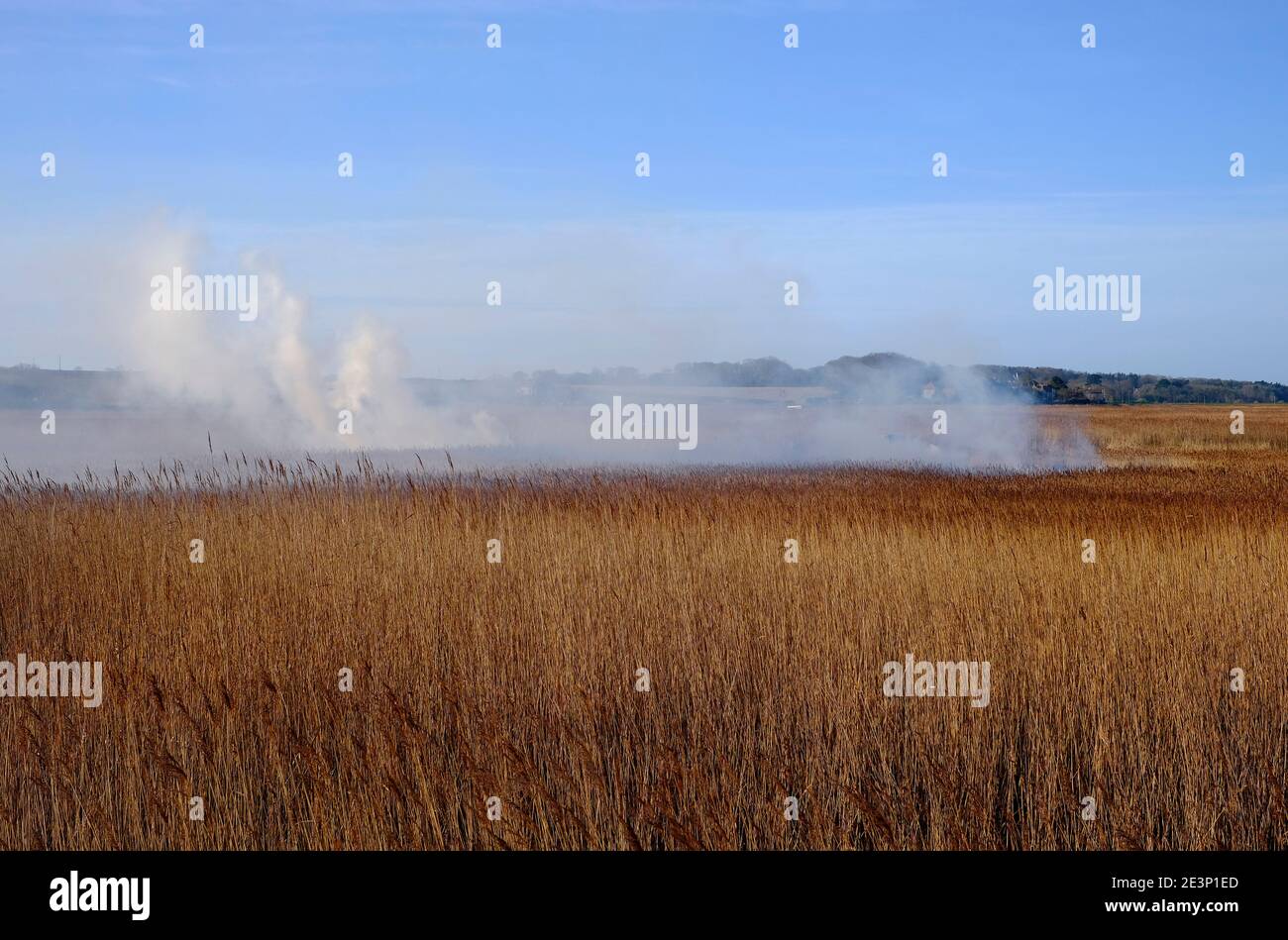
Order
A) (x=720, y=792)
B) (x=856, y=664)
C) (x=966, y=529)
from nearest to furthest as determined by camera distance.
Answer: (x=720, y=792)
(x=856, y=664)
(x=966, y=529)

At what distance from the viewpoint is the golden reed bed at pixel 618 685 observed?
4949 mm

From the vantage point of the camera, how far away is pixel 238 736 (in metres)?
5.72

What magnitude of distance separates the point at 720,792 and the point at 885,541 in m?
6.37

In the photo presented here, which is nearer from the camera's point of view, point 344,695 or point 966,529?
point 344,695

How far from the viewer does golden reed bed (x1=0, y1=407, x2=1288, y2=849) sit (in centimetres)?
495

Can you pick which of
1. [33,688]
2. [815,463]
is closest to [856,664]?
[33,688]

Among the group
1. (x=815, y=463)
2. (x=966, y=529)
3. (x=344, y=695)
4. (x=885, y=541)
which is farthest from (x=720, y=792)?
(x=815, y=463)

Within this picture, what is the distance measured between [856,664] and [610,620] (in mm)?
1903

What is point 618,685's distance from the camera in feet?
21.5

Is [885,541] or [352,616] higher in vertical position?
[885,541]
